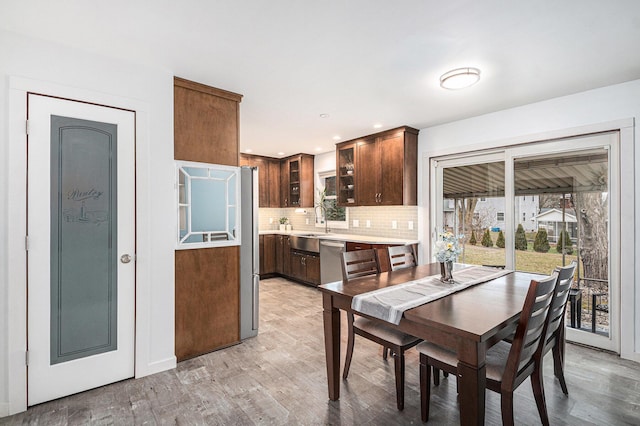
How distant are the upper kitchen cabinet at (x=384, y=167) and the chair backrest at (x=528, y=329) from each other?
281 centimetres

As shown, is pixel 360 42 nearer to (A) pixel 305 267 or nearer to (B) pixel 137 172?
(B) pixel 137 172

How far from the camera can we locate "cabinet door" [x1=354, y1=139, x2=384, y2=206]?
4711mm

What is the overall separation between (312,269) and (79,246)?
3550 millimetres

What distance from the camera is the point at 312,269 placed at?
536 cm

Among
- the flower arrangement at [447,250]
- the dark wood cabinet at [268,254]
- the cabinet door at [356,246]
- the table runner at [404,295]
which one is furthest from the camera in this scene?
the dark wood cabinet at [268,254]

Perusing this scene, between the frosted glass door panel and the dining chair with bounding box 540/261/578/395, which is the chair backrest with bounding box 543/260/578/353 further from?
the frosted glass door panel

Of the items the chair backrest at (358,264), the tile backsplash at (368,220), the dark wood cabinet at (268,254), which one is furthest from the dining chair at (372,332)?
the dark wood cabinet at (268,254)

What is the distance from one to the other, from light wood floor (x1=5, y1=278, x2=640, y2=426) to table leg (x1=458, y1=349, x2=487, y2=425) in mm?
662

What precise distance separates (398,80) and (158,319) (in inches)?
117

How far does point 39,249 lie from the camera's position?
2152 millimetres

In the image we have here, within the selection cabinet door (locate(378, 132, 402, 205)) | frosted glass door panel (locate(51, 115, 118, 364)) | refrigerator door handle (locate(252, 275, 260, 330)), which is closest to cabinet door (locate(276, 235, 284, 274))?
cabinet door (locate(378, 132, 402, 205))

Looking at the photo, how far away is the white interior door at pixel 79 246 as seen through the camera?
84.6 inches

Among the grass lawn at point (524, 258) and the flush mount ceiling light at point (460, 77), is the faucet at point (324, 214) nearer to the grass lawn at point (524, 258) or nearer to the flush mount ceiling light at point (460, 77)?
the grass lawn at point (524, 258)

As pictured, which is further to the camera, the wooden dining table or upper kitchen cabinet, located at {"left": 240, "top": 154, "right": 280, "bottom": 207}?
upper kitchen cabinet, located at {"left": 240, "top": 154, "right": 280, "bottom": 207}
